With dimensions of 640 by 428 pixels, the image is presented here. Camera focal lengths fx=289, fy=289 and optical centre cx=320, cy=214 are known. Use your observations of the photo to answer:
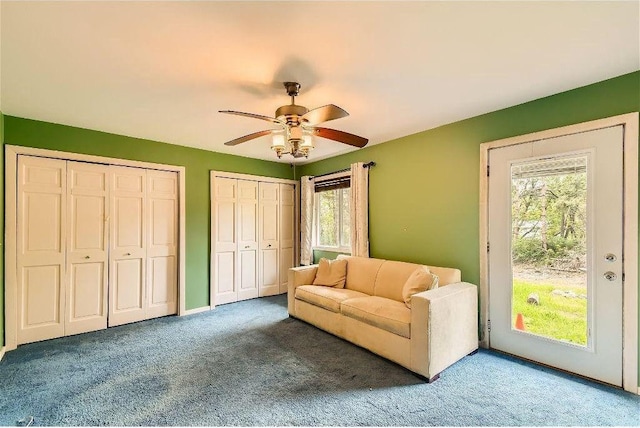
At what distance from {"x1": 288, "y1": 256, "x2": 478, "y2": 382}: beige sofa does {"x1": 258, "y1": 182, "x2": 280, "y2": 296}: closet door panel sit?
4.44 feet

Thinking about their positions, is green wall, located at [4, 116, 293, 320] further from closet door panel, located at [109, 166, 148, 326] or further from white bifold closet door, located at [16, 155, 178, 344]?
closet door panel, located at [109, 166, 148, 326]

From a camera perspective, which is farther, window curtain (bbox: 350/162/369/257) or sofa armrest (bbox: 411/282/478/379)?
window curtain (bbox: 350/162/369/257)

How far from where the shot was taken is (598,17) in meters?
1.61

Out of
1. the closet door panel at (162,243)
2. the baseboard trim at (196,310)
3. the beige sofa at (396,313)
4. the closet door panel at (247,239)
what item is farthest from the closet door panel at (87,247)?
the beige sofa at (396,313)

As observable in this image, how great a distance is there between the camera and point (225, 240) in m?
4.75

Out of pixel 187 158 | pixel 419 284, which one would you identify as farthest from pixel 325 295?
pixel 187 158

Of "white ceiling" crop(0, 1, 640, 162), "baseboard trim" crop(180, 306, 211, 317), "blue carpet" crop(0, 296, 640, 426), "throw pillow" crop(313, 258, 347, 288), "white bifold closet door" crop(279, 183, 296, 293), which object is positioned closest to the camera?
"white ceiling" crop(0, 1, 640, 162)

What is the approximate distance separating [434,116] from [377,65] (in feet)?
4.33

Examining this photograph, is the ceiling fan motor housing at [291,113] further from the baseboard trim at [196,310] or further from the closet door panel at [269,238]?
the baseboard trim at [196,310]

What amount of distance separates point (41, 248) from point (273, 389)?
10.1 ft

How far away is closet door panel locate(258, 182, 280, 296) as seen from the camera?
5.20 meters

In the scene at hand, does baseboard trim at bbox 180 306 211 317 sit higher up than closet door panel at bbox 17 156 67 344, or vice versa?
closet door panel at bbox 17 156 67 344

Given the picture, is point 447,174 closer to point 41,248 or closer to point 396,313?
point 396,313

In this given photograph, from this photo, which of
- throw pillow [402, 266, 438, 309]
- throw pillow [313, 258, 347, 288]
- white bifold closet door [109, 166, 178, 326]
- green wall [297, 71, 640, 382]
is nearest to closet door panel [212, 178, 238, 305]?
white bifold closet door [109, 166, 178, 326]
